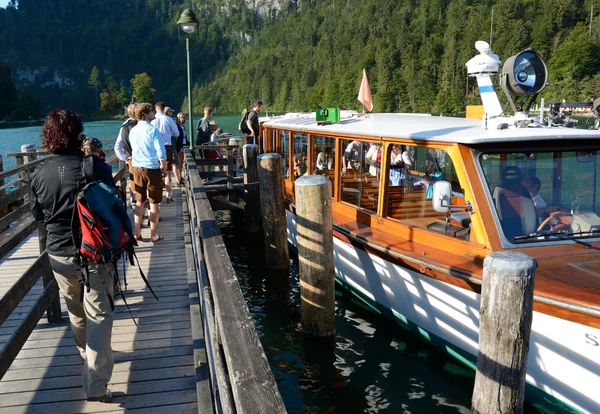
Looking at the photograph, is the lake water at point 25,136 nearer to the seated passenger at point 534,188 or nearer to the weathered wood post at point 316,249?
the weathered wood post at point 316,249

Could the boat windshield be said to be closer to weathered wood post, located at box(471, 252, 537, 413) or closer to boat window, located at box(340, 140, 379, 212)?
weathered wood post, located at box(471, 252, 537, 413)

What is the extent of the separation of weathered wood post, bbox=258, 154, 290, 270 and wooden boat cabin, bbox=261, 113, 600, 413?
1714mm

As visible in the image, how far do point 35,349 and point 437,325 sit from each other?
409 centimetres

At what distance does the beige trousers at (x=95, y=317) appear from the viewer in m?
3.58

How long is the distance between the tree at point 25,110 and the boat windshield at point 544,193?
123 m

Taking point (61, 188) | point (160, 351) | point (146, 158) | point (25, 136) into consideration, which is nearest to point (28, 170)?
point (146, 158)

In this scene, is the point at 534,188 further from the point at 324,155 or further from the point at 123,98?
the point at 123,98

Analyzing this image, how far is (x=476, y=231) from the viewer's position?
18.0 ft

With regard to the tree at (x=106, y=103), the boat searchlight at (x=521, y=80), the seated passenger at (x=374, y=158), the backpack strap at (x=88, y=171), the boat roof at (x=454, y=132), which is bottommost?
the seated passenger at (x=374, y=158)

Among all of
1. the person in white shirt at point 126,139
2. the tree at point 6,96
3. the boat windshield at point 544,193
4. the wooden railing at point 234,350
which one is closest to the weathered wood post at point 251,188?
the person in white shirt at point 126,139

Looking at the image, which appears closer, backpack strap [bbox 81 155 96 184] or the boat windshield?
backpack strap [bbox 81 155 96 184]

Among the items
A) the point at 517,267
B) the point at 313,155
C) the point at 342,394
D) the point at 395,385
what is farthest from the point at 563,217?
the point at 313,155

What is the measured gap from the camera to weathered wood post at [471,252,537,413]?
154 inches

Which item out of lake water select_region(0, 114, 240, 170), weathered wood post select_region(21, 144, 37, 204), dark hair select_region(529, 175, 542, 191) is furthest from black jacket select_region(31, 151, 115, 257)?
lake water select_region(0, 114, 240, 170)
